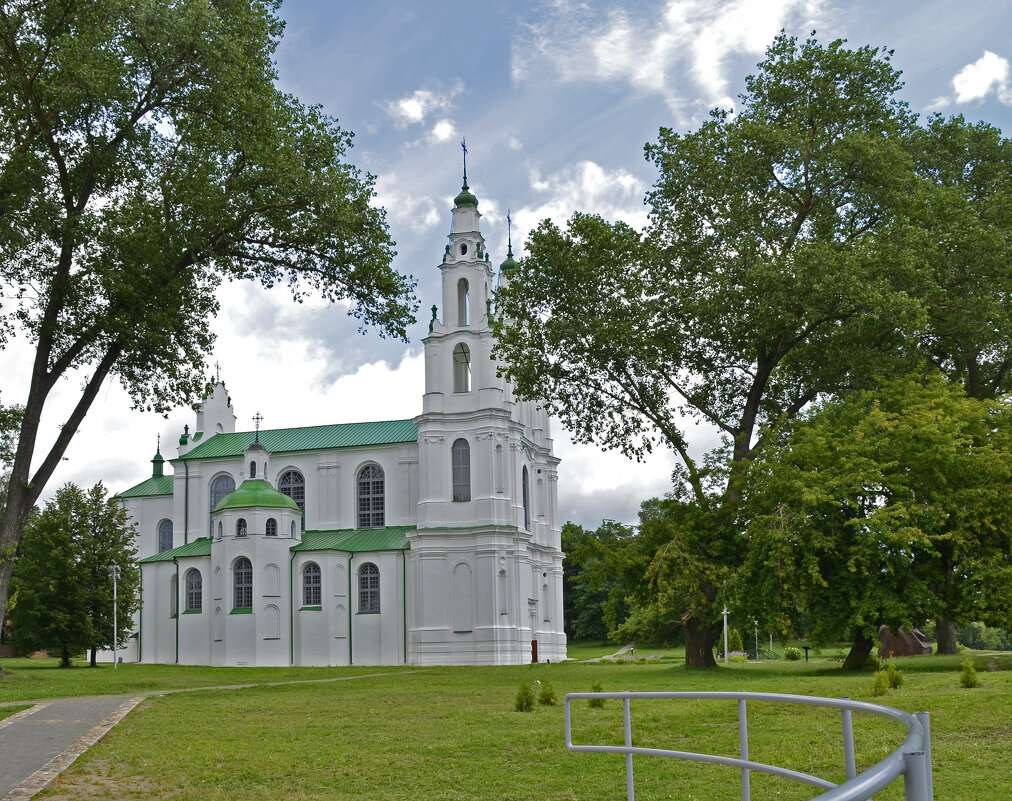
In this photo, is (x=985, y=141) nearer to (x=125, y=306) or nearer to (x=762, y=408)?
(x=762, y=408)

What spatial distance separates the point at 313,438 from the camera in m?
Result: 60.4

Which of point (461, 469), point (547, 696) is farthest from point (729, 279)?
point (461, 469)

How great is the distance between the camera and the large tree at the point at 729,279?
2942cm

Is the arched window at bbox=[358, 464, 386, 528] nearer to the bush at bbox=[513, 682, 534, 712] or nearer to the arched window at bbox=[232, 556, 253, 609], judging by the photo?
the arched window at bbox=[232, 556, 253, 609]

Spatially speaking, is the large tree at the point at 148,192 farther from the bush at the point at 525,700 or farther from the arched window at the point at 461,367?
the arched window at the point at 461,367

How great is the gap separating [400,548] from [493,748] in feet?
133

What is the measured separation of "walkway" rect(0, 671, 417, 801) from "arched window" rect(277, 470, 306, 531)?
36.0 m

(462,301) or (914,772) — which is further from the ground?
(462,301)

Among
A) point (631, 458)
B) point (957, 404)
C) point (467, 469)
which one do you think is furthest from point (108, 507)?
point (957, 404)

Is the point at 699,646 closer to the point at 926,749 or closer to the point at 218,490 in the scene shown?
the point at 926,749

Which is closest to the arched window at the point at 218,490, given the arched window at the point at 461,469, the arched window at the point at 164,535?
the arched window at the point at 164,535

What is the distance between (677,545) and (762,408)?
719cm

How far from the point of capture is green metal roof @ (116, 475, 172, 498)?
6359cm

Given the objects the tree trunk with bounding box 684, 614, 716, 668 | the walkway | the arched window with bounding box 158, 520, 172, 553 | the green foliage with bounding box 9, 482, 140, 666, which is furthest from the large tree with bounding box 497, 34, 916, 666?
the arched window with bounding box 158, 520, 172, 553
